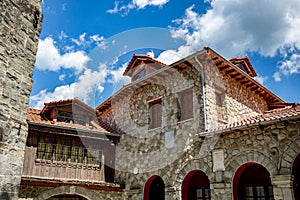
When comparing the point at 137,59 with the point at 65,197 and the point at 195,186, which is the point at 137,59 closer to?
the point at 195,186

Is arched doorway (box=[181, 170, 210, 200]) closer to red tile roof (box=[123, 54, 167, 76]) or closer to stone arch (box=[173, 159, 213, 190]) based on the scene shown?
stone arch (box=[173, 159, 213, 190])

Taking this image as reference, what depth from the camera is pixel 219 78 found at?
10.8m

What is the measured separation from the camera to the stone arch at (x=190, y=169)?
893 cm

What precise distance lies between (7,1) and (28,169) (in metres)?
7.73

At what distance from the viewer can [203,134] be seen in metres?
9.03

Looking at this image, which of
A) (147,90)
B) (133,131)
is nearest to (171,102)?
(147,90)

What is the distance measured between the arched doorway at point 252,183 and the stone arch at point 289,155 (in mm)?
995

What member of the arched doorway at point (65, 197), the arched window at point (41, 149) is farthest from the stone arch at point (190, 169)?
the arched window at point (41, 149)

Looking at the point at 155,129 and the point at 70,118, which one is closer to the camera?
the point at 155,129

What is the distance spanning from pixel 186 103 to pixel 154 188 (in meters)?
3.67

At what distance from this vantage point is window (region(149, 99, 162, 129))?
11.7 metres

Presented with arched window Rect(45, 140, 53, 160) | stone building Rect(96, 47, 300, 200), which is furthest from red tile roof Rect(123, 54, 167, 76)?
arched window Rect(45, 140, 53, 160)

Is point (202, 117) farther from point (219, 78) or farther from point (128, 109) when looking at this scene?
point (128, 109)

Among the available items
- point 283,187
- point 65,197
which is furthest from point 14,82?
point 65,197
